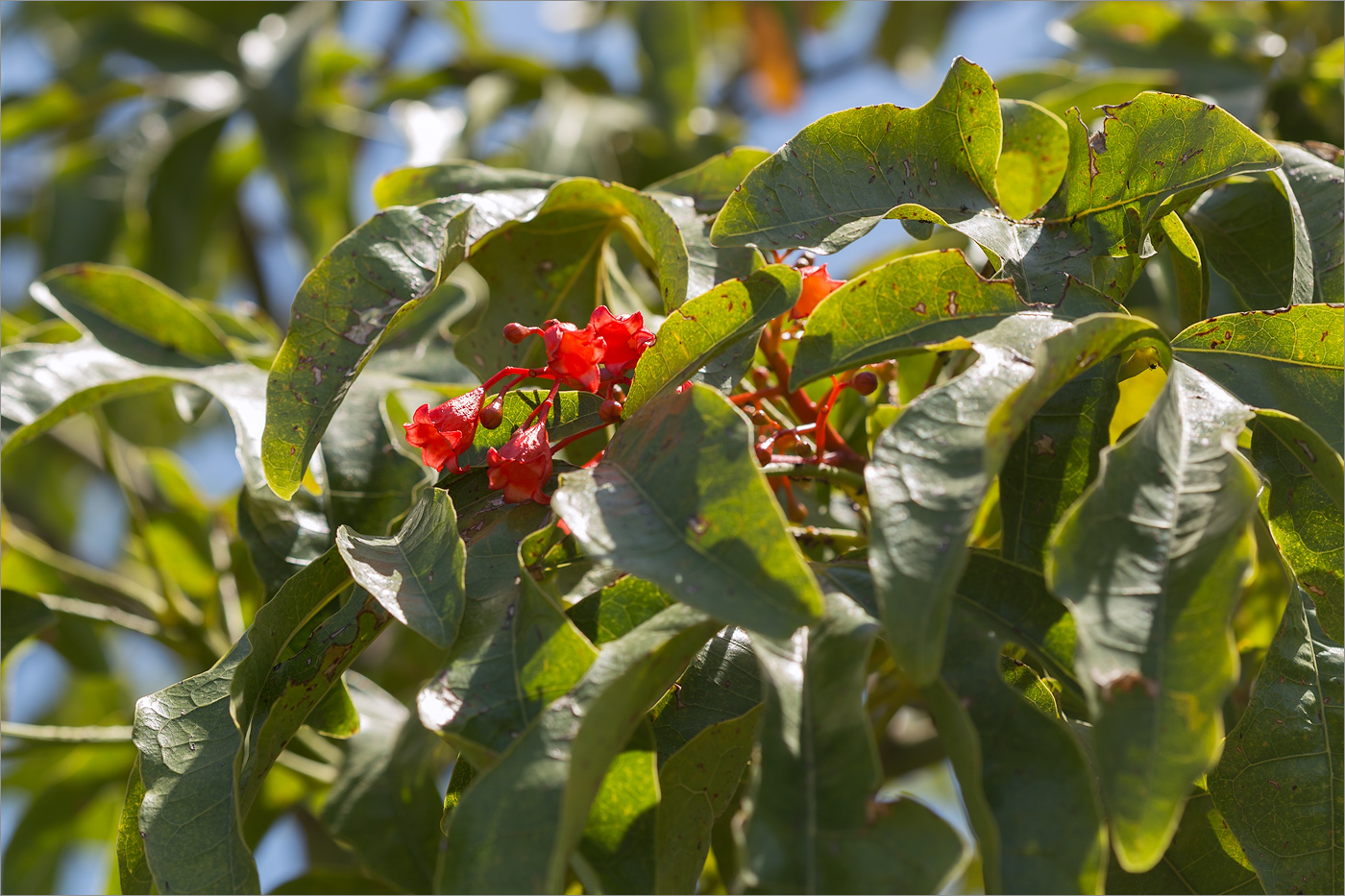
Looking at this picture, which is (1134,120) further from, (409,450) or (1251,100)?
(1251,100)

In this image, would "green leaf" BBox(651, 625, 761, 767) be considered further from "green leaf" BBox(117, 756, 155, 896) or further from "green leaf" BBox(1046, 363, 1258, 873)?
"green leaf" BBox(117, 756, 155, 896)

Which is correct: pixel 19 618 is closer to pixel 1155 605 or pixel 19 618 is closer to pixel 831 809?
pixel 831 809

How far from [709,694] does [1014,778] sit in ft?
0.74

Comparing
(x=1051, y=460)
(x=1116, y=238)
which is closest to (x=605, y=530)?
(x=1051, y=460)

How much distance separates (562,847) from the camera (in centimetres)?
48

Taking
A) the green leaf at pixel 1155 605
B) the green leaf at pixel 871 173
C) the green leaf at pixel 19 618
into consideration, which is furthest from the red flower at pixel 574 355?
the green leaf at pixel 19 618

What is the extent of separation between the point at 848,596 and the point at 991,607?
0.29ft

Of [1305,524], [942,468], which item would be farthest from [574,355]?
[1305,524]

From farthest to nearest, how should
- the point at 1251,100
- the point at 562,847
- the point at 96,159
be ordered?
the point at 96,159 < the point at 1251,100 < the point at 562,847

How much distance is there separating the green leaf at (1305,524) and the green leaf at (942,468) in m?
0.20

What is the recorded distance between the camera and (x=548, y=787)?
504 millimetres

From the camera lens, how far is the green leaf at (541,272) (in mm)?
948

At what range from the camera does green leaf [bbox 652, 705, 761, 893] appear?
1.98ft

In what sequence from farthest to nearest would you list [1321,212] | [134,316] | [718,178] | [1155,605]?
[134,316]
[718,178]
[1321,212]
[1155,605]
